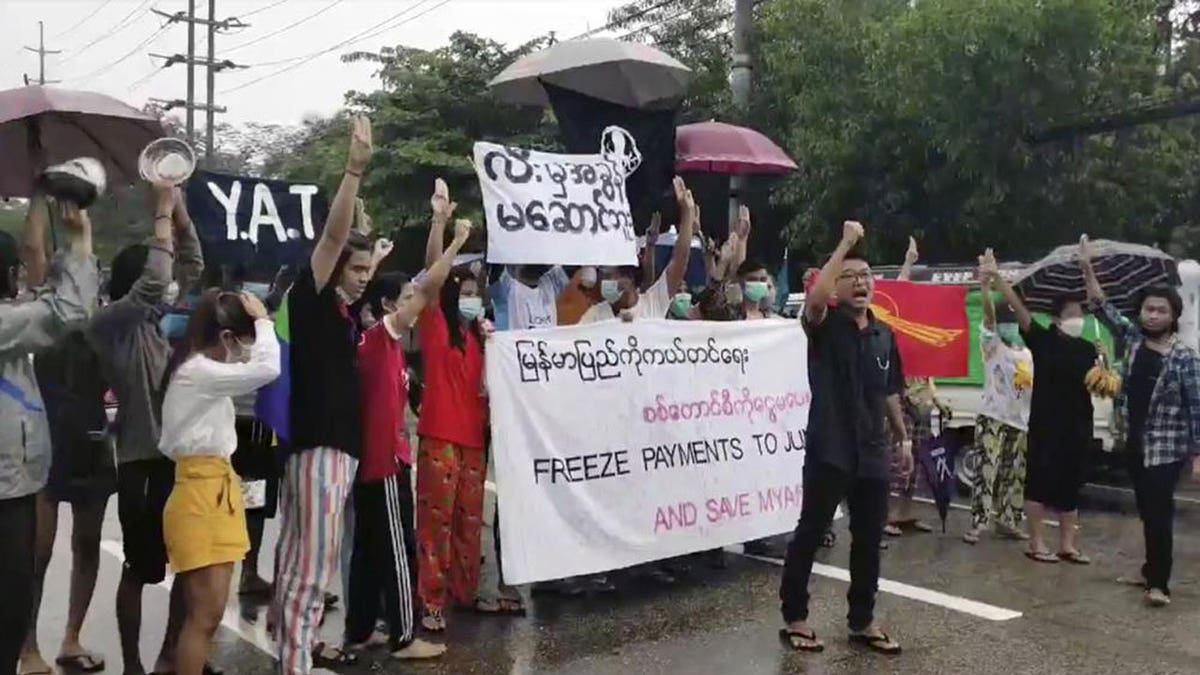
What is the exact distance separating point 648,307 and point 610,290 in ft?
0.83


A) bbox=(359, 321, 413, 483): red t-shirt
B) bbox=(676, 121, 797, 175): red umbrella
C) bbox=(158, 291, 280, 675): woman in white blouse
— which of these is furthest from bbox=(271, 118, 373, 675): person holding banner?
bbox=(676, 121, 797, 175): red umbrella

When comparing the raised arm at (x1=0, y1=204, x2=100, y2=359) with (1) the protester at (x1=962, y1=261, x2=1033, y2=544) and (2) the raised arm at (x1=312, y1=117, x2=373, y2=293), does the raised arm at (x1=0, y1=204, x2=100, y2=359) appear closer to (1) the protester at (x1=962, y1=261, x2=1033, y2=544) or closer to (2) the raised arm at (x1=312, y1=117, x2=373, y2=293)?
(2) the raised arm at (x1=312, y1=117, x2=373, y2=293)

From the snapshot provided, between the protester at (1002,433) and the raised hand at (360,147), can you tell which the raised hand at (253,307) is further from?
the protester at (1002,433)

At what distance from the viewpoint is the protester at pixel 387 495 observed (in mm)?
5105

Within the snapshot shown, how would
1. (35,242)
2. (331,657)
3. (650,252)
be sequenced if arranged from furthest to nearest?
(650,252), (331,657), (35,242)

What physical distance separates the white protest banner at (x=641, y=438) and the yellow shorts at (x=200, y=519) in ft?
5.81

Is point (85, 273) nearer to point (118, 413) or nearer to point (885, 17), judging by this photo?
point (118, 413)

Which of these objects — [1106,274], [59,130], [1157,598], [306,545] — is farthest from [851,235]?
Answer: [1106,274]

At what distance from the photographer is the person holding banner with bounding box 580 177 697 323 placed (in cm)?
673

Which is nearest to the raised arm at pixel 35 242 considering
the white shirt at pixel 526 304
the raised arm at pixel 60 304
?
the raised arm at pixel 60 304

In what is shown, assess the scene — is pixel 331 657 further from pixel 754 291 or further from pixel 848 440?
pixel 754 291

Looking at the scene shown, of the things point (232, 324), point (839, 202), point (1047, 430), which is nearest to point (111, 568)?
point (232, 324)

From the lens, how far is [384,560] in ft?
16.9

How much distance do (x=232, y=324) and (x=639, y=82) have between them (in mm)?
3967
